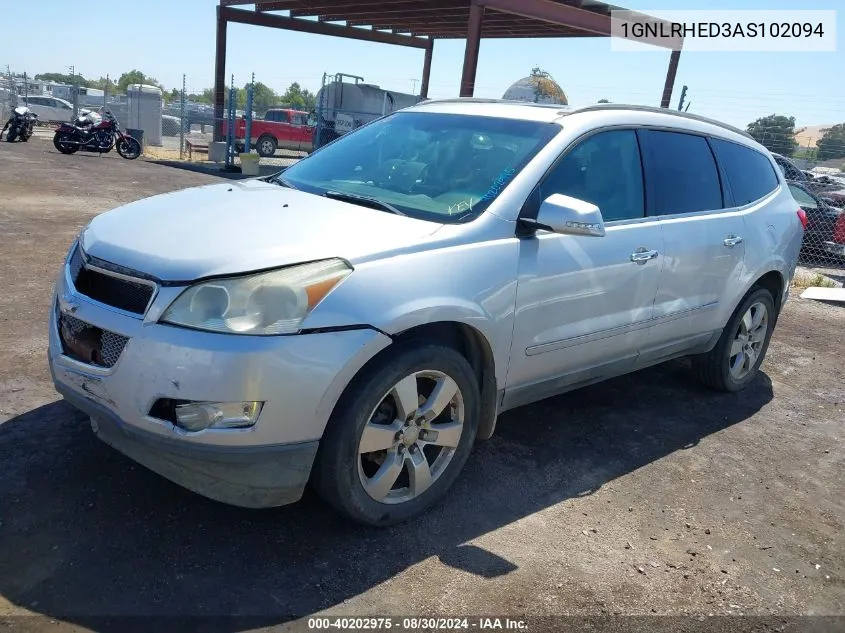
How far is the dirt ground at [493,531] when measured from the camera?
2607 mm

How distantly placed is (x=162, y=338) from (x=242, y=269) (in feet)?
1.22

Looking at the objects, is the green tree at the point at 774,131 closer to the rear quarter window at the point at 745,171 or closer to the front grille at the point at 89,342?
Result: the rear quarter window at the point at 745,171

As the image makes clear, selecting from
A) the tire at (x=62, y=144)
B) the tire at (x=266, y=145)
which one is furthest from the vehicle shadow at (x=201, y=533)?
the tire at (x=266, y=145)

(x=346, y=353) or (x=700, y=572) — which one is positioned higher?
(x=346, y=353)

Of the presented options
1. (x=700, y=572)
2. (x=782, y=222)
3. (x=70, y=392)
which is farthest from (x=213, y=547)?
(x=782, y=222)

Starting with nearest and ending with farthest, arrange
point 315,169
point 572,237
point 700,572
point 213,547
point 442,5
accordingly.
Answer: point 213,547
point 700,572
point 572,237
point 315,169
point 442,5

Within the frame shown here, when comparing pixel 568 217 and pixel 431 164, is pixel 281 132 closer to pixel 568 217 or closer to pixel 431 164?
pixel 431 164

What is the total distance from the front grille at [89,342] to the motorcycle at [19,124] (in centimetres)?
2065

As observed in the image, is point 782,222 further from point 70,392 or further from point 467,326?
point 70,392

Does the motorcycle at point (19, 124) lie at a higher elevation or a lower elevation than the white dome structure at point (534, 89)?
lower

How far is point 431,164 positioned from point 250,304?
1.50 meters

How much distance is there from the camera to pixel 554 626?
261 centimetres

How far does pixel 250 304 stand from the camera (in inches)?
102

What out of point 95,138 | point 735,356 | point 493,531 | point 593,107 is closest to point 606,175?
point 593,107
